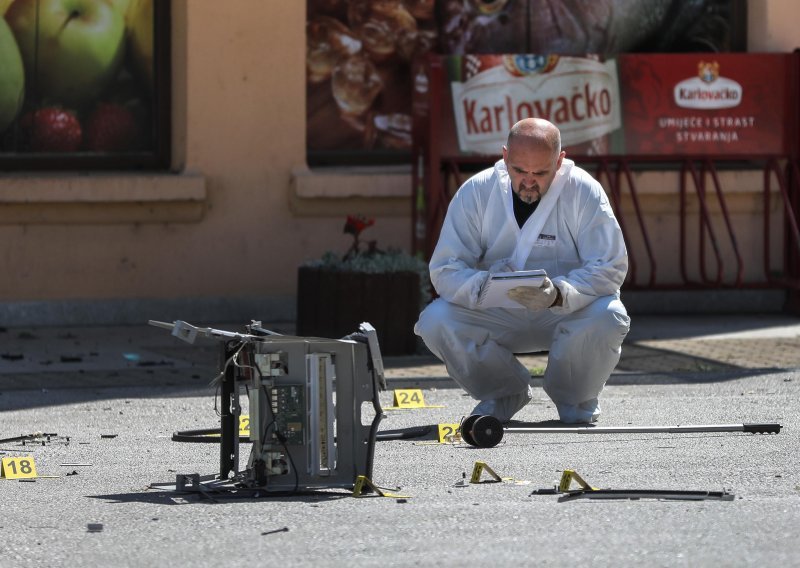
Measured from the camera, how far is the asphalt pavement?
17.2ft

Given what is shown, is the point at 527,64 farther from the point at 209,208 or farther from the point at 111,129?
the point at 111,129

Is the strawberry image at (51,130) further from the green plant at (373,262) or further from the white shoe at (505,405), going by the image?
the white shoe at (505,405)

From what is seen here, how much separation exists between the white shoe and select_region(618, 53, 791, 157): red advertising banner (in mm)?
5110

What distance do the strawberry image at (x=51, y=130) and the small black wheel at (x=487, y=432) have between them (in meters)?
6.19

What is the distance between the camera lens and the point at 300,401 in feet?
19.7

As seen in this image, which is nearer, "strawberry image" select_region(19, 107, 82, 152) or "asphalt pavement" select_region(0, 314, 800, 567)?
"asphalt pavement" select_region(0, 314, 800, 567)

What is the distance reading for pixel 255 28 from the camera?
12.6m

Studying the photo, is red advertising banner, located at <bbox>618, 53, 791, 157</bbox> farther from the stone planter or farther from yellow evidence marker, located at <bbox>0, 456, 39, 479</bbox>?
yellow evidence marker, located at <bbox>0, 456, 39, 479</bbox>

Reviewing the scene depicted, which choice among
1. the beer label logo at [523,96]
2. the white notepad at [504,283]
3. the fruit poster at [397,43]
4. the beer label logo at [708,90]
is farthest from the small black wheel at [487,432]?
the beer label logo at [708,90]

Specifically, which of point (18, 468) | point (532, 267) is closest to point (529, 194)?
point (532, 267)

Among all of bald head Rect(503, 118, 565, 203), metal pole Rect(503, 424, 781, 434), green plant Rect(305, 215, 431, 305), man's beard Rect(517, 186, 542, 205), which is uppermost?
bald head Rect(503, 118, 565, 203)

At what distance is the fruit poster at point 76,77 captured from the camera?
12.4 m

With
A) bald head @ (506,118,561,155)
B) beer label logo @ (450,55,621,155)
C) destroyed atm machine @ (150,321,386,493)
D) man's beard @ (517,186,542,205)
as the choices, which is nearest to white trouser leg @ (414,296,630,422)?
man's beard @ (517,186,542,205)

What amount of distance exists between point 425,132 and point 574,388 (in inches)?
186
